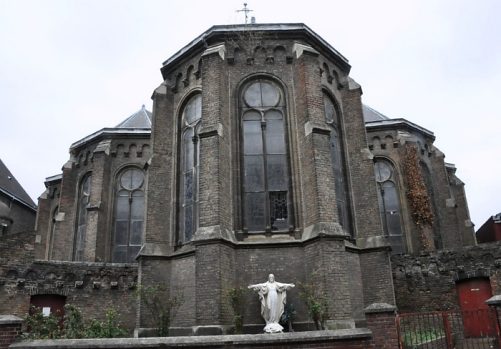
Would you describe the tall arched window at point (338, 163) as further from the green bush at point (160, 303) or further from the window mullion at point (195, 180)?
the green bush at point (160, 303)

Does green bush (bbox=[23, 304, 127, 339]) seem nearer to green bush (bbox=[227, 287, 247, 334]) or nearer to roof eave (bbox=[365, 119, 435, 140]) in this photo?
green bush (bbox=[227, 287, 247, 334])

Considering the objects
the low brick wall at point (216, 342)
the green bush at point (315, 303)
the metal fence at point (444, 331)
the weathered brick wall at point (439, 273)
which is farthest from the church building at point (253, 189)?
the low brick wall at point (216, 342)

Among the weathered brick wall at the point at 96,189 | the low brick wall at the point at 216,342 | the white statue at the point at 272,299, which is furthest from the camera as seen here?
the weathered brick wall at the point at 96,189

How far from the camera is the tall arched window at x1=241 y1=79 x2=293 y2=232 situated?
47.4 ft

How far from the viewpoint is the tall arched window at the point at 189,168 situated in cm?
1528

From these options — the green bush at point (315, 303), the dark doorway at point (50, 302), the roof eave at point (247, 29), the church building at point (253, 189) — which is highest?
the roof eave at point (247, 29)

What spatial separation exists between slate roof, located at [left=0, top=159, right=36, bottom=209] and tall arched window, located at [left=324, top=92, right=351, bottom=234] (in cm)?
2291

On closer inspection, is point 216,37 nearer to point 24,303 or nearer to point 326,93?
point 326,93

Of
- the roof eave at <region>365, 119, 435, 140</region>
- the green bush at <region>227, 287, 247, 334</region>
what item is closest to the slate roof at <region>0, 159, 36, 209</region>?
the roof eave at <region>365, 119, 435, 140</region>

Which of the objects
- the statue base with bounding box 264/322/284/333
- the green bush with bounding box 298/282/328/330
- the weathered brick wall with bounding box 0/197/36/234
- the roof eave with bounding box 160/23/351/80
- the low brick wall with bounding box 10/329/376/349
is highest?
the roof eave with bounding box 160/23/351/80

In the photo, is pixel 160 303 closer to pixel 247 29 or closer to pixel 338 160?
pixel 338 160

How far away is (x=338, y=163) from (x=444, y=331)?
676 cm

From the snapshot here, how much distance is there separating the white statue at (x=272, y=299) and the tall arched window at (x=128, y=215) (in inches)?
451

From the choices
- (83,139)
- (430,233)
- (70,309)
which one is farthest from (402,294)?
(83,139)
